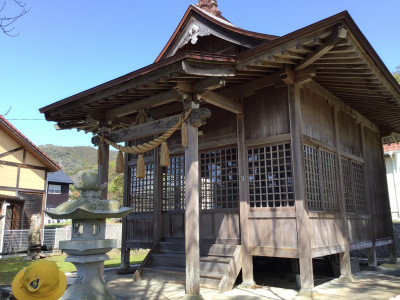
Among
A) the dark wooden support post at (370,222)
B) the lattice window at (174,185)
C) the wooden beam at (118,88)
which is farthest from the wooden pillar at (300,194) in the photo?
the dark wooden support post at (370,222)

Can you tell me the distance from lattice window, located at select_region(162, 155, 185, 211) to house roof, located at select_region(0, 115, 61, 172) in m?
13.0

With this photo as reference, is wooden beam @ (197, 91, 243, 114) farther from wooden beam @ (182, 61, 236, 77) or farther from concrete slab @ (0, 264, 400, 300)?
concrete slab @ (0, 264, 400, 300)

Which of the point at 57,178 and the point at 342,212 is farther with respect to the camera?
the point at 57,178

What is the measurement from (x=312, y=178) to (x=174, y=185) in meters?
3.57

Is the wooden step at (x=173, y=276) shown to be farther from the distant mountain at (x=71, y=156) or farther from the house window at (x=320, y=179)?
the distant mountain at (x=71, y=156)

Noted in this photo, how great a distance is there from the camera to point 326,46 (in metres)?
5.67

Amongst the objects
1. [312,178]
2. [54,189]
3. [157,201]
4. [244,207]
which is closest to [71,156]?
[54,189]

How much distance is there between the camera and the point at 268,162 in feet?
24.4

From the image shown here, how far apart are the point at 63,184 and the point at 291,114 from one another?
34.2 meters

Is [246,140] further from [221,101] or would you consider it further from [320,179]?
[320,179]

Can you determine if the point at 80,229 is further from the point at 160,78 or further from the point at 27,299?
the point at 27,299

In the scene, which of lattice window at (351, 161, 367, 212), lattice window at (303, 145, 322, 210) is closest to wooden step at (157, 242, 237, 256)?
lattice window at (303, 145, 322, 210)

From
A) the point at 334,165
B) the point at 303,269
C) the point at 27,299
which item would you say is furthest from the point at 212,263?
the point at 27,299

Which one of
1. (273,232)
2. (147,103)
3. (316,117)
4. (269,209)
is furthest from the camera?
(316,117)
